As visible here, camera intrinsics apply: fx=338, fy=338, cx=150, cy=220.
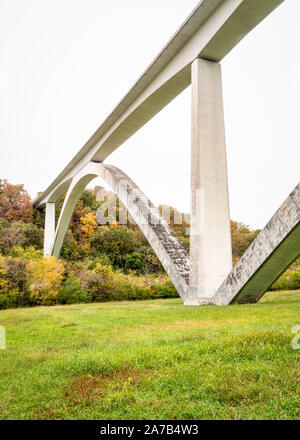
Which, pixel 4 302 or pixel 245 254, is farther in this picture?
pixel 4 302

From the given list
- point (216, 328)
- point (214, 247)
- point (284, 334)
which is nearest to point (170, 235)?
point (214, 247)

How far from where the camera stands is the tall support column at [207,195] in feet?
30.6

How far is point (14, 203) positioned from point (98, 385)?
124ft

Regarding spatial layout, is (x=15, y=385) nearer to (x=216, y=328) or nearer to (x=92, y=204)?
(x=216, y=328)

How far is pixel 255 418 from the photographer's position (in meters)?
1.98

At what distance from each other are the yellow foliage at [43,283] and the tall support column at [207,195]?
8599 millimetres

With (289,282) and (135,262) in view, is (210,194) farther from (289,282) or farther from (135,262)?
(135,262)

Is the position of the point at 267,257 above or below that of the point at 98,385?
above

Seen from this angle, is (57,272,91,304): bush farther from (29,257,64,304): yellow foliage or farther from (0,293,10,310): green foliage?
(0,293,10,310): green foliage

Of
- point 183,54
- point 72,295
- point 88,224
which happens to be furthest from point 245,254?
point 88,224

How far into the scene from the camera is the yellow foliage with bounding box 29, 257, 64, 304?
15.7 metres

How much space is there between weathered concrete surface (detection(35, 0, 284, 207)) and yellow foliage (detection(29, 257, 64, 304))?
7.41 metres

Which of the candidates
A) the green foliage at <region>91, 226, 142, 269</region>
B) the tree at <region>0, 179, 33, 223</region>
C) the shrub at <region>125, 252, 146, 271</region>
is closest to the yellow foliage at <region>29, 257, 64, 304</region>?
the shrub at <region>125, 252, 146, 271</region>

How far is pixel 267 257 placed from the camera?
22.7 feet
